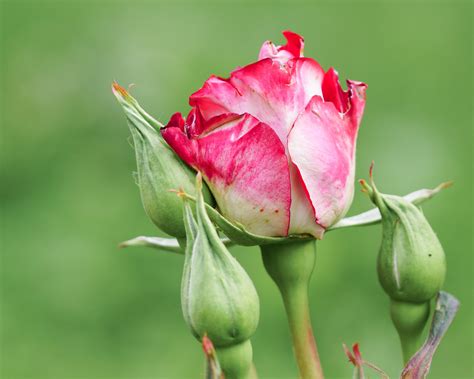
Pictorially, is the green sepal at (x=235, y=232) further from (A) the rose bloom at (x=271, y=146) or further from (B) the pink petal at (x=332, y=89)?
(B) the pink petal at (x=332, y=89)

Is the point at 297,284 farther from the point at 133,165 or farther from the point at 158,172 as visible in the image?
the point at 133,165

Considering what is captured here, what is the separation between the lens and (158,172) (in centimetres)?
79

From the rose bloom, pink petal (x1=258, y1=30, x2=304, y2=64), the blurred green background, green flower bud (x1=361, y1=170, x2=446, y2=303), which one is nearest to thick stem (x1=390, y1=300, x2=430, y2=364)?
green flower bud (x1=361, y1=170, x2=446, y2=303)

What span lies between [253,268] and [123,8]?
1099mm

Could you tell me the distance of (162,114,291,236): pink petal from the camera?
79cm

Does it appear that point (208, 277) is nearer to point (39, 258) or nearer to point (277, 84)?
point (277, 84)

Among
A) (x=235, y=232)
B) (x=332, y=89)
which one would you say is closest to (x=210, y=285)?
(x=235, y=232)

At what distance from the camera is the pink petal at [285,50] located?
85 cm

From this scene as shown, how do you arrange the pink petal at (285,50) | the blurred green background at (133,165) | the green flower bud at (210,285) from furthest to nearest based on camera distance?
the blurred green background at (133,165)
the pink petal at (285,50)
the green flower bud at (210,285)

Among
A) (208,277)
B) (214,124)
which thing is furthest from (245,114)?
(208,277)

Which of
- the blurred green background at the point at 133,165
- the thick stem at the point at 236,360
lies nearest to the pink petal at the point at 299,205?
the thick stem at the point at 236,360

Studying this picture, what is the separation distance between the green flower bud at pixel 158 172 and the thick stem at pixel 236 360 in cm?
10

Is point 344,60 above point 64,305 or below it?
above

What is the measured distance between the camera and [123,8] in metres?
2.87
